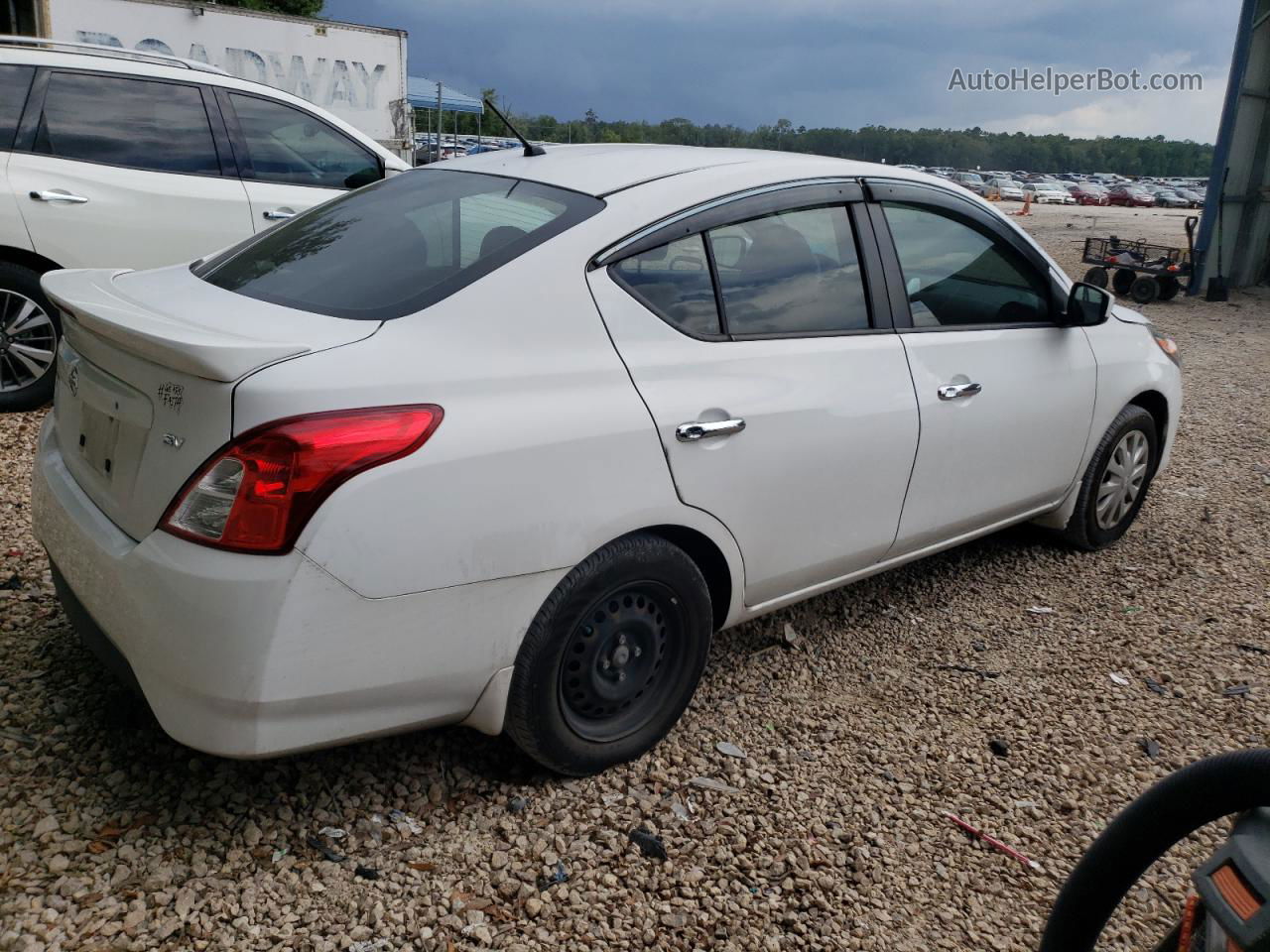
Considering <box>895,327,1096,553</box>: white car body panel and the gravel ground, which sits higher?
<box>895,327,1096,553</box>: white car body panel

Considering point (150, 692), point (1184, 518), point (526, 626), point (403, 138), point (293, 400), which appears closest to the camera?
point (293, 400)

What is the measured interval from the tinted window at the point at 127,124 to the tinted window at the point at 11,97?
4.3 inches

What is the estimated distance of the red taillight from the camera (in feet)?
6.99

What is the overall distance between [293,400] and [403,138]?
18.1 m

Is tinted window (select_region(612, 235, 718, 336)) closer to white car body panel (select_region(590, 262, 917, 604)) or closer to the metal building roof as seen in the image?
white car body panel (select_region(590, 262, 917, 604))

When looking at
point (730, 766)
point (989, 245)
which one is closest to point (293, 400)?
point (730, 766)

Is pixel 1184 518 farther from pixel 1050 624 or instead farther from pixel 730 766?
pixel 730 766

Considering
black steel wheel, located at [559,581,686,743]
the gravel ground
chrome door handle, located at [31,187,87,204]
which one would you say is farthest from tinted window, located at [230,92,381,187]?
black steel wheel, located at [559,581,686,743]

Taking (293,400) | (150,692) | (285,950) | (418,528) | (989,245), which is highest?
(989,245)

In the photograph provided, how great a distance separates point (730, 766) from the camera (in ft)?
9.82

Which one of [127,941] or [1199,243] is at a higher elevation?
[1199,243]

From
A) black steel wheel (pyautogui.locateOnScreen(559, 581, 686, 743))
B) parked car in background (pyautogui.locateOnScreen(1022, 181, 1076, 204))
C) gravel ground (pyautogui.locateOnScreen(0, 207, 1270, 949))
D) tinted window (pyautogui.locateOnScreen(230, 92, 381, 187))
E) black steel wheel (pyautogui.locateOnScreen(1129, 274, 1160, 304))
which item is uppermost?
parked car in background (pyautogui.locateOnScreen(1022, 181, 1076, 204))

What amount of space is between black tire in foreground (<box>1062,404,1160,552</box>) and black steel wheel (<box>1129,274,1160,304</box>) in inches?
471

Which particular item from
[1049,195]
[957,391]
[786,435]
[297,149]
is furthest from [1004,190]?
[786,435]
